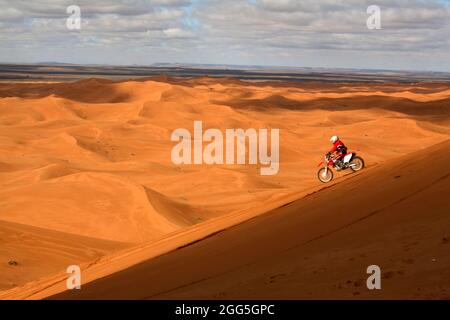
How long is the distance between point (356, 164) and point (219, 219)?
457 cm

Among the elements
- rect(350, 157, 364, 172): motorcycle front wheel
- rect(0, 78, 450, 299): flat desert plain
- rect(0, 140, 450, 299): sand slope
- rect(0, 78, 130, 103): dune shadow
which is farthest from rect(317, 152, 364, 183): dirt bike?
rect(0, 78, 130, 103): dune shadow

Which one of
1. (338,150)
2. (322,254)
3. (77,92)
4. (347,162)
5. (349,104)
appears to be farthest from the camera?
(77,92)

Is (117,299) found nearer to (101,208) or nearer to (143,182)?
(101,208)

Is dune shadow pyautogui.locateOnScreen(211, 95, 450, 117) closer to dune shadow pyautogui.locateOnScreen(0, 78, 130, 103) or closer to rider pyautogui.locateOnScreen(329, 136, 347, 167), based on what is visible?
dune shadow pyautogui.locateOnScreen(0, 78, 130, 103)

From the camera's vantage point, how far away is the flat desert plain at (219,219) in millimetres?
6746

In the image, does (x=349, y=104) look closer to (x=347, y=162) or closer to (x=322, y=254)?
(x=347, y=162)

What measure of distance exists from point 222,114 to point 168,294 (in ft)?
130

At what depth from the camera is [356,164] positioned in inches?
619

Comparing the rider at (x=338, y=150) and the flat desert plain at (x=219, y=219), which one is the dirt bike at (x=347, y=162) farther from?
the flat desert plain at (x=219, y=219)

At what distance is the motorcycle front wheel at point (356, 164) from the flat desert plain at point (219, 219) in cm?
59

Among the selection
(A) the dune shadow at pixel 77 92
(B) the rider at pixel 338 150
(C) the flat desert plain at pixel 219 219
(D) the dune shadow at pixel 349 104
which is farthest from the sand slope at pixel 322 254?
(A) the dune shadow at pixel 77 92

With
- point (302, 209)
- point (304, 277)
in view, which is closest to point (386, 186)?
point (302, 209)

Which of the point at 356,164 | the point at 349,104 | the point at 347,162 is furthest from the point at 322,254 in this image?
the point at 349,104

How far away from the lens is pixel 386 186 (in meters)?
10.6
